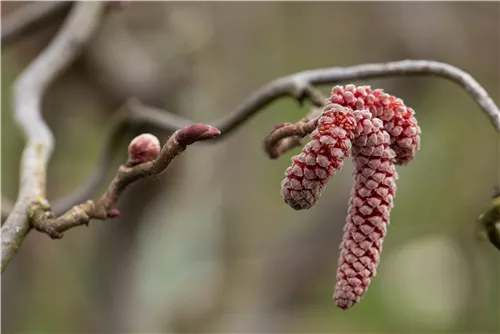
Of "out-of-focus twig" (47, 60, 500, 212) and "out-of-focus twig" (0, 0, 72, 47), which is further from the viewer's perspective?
"out-of-focus twig" (0, 0, 72, 47)

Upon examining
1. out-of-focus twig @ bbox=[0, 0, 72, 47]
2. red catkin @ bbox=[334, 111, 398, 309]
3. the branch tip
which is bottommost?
red catkin @ bbox=[334, 111, 398, 309]

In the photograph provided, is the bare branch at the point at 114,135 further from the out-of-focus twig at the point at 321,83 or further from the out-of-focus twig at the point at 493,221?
the out-of-focus twig at the point at 493,221

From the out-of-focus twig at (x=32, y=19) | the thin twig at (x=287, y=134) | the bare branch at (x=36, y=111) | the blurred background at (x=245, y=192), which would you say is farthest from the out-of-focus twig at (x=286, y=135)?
the blurred background at (x=245, y=192)

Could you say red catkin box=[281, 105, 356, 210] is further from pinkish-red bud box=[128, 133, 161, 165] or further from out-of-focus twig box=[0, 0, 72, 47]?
out-of-focus twig box=[0, 0, 72, 47]

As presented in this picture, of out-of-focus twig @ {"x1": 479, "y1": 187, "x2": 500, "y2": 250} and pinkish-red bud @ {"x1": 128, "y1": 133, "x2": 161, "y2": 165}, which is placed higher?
pinkish-red bud @ {"x1": 128, "y1": 133, "x2": 161, "y2": 165}

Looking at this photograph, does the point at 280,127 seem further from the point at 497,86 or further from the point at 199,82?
the point at 497,86

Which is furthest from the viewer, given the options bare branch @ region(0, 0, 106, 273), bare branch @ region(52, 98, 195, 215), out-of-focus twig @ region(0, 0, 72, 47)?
out-of-focus twig @ region(0, 0, 72, 47)

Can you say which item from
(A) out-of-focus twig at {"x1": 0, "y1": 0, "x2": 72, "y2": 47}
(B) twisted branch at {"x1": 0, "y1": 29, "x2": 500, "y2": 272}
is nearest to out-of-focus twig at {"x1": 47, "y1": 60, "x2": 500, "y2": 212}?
(B) twisted branch at {"x1": 0, "y1": 29, "x2": 500, "y2": 272}
